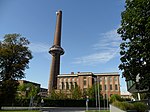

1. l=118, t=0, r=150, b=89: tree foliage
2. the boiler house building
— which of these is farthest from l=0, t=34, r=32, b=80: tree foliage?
the boiler house building

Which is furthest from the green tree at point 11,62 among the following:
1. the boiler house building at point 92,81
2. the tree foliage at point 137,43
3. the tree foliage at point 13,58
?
the boiler house building at point 92,81

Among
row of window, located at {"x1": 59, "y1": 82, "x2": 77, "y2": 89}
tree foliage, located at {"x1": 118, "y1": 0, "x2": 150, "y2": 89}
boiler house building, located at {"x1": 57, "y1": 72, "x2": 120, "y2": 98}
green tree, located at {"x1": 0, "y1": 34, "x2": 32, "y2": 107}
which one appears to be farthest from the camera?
row of window, located at {"x1": 59, "y1": 82, "x2": 77, "y2": 89}

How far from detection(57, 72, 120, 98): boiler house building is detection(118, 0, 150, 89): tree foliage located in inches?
2479

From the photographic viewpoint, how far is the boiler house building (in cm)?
7969

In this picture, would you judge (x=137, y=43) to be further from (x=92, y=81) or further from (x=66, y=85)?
(x=66, y=85)

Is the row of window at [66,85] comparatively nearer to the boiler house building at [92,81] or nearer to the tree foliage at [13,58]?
the boiler house building at [92,81]

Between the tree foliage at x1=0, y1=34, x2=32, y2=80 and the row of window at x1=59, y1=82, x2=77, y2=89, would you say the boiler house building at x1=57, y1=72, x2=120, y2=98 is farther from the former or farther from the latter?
the tree foliage at x1=0, y1=34, x2=32, y2=80

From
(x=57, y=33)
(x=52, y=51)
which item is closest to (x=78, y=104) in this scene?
(x=52, y=51)

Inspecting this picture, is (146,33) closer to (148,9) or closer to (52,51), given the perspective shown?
(148,9)

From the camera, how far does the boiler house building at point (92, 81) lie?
261 feet

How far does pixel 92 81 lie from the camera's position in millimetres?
81125

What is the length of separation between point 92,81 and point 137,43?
2645 inches

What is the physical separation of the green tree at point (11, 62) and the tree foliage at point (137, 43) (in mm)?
27892

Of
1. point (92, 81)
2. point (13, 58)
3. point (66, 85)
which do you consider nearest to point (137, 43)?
point (13, 58)
